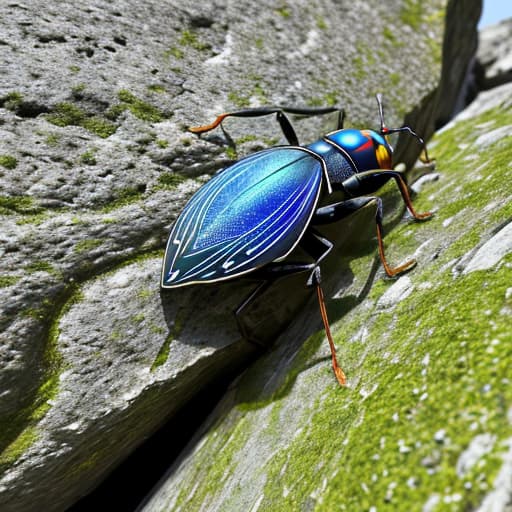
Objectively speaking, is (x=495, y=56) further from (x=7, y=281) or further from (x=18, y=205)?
(x=7, y=281)

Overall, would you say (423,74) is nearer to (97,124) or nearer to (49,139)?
(97,124)

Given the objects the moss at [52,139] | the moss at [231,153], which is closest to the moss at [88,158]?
the moss at [52,139]

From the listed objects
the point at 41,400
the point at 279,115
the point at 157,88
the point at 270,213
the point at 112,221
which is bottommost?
the point at 41,400

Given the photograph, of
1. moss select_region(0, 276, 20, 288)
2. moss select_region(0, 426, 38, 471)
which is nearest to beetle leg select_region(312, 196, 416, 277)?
moss select_region(0, 276, 20, 288)

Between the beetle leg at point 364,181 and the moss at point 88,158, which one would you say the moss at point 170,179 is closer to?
the moss at point 88,158

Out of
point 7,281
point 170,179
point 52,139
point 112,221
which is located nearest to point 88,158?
point 52,139
